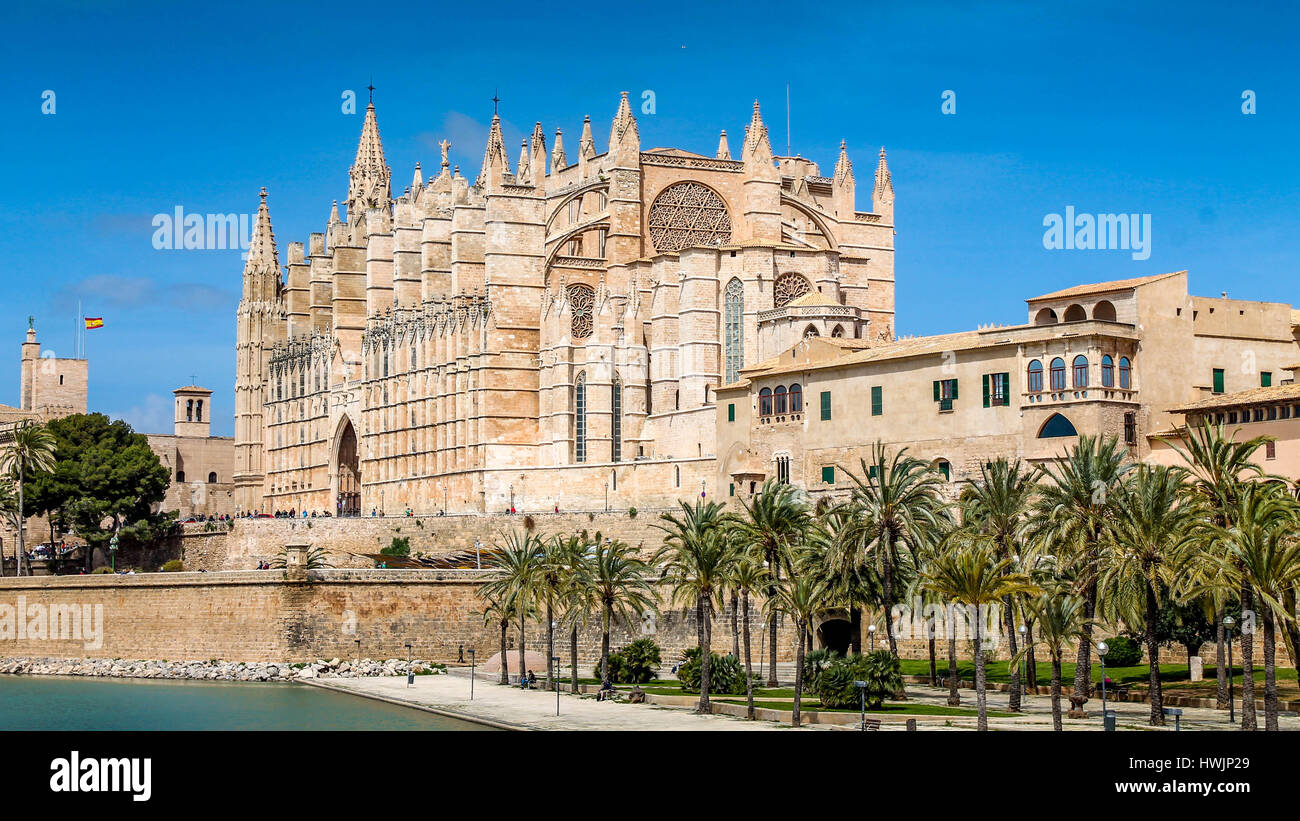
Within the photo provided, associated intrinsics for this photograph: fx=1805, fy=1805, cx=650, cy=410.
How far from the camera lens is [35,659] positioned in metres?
64.1

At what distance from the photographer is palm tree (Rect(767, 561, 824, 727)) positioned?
41.0m

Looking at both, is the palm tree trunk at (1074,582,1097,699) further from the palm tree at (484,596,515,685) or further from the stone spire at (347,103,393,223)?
the stone spire at (347,103,393,223)

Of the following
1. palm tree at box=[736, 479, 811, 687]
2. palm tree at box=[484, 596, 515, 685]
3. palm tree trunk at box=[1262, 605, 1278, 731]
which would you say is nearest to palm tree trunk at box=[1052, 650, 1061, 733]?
palm tree trunk at box=[1262, 605, 1278, 731]

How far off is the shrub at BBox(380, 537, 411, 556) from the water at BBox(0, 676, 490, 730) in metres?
13.9

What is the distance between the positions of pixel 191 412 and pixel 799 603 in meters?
86.0

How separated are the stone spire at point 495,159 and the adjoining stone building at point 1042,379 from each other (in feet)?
72.5

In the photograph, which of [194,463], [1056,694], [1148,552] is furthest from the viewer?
[194,463]

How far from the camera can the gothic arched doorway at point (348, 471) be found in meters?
94.7

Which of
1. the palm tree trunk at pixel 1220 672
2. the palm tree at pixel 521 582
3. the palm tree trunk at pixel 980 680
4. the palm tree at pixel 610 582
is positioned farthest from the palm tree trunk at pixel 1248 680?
the palm tree at pixel 521 582

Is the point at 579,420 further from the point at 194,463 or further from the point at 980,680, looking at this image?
the point at 194,463

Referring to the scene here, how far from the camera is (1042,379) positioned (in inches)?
2085

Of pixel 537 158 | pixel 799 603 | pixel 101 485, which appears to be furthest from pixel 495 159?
pixel 799 603

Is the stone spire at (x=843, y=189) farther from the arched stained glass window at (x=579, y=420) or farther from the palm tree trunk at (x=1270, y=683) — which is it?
the palm tree trunk at (x=1270, y=683)
